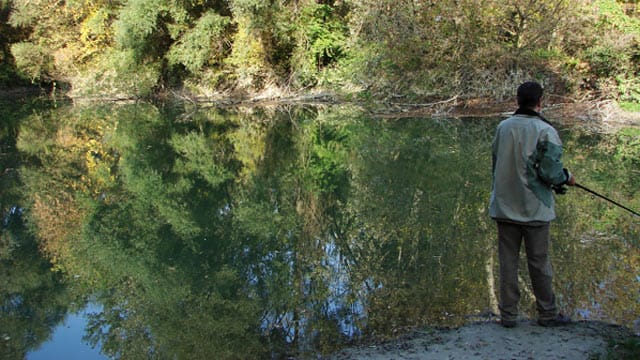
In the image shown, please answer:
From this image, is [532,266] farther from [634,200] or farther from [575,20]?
[575,20]

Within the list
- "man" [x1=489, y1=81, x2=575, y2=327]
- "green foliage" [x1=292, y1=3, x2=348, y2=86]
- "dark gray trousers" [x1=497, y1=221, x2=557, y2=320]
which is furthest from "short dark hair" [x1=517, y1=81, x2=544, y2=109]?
"green foliage" [x1=292, y1=3, x2=348, y2=86]

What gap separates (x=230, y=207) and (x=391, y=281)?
13.5 ft

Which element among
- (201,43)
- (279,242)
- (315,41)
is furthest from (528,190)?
(201,43)

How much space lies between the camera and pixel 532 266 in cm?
445

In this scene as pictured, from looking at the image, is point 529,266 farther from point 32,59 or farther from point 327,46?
point 32,59

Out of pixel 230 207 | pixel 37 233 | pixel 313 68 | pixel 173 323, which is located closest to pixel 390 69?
pixel 313 68

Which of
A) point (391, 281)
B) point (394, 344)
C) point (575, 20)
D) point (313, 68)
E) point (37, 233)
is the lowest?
point (394, 344)

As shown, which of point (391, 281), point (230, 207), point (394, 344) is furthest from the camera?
point (230, 207)

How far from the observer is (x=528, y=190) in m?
4.29

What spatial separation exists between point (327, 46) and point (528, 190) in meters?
22.5

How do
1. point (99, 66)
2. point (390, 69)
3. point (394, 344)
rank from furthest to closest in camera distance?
point (99, 66)
point (390, 69)
point (394, 344)

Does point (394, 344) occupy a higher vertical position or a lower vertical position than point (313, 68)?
lower

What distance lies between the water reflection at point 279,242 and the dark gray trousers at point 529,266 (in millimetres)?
607

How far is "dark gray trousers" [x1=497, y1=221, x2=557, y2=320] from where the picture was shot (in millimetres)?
4379
